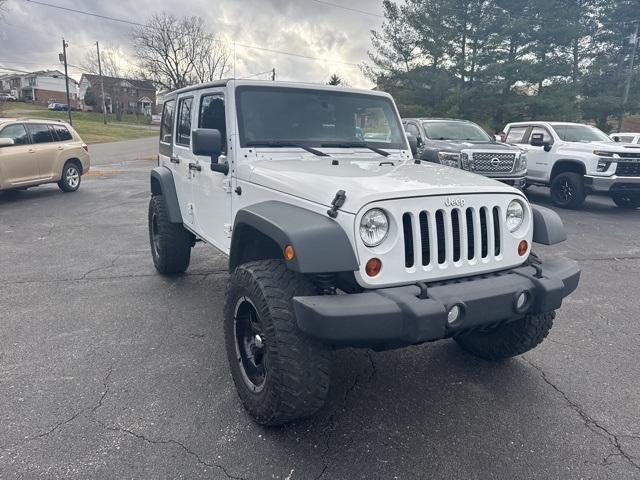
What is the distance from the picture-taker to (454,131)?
10.7 meters

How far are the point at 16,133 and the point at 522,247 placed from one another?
11.3 metres

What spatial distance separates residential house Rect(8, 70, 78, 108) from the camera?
8375 centimetres

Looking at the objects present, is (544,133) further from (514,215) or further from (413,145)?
(514,215)

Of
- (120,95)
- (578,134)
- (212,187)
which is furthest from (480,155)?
(120,95)

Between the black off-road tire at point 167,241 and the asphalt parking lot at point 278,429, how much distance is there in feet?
0.75

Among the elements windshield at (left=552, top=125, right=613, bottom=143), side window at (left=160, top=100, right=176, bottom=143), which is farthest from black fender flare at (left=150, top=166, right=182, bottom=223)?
windshield at (left=552, top=125, right=613, bottom=143)

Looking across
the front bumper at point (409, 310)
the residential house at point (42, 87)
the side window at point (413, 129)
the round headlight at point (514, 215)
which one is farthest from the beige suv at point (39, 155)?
the residential house at point (42, 87)

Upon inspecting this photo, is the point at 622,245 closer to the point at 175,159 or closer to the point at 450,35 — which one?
the point at 175,159

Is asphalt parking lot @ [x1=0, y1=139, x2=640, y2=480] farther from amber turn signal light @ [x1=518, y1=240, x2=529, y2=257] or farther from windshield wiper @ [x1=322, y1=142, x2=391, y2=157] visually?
windshield wiper @ [x1=322, y1=142, x2=391, y2=157]

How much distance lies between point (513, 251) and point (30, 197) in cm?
1161

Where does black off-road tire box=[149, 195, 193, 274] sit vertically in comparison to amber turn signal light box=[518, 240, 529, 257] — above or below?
below

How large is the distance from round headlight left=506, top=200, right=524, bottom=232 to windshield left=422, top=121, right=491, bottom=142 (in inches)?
310

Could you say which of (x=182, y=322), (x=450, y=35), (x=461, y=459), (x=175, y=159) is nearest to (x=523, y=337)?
(x=461, y=459)

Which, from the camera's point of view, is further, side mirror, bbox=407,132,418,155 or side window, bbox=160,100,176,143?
side window, bbox=160,100,176,143
